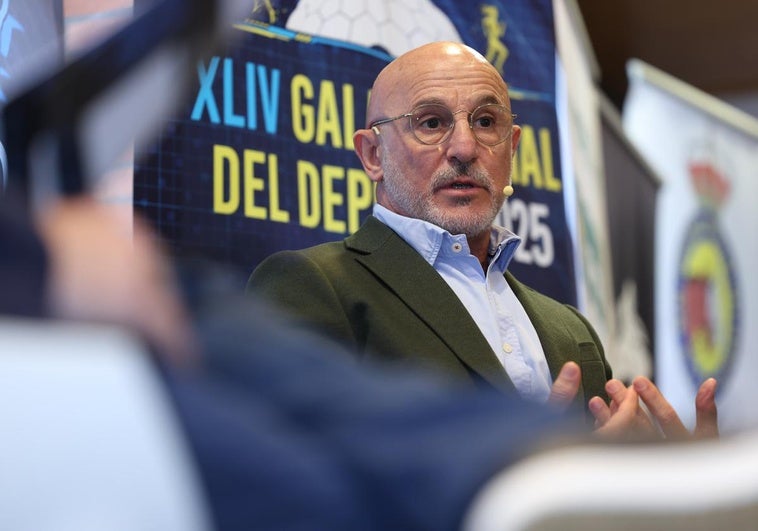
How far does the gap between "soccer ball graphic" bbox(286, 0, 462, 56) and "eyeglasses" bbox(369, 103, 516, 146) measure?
622 millimetres

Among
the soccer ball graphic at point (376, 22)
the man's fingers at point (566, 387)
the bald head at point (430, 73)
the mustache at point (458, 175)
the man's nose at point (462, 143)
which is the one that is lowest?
the man's fingers at point (566, 387)

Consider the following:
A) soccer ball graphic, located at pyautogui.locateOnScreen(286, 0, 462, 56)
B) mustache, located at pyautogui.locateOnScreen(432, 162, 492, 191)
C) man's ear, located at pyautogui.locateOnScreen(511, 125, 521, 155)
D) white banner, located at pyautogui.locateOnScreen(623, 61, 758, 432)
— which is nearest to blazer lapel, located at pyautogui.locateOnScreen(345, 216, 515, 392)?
mustache, located at pyautogui.locateOnScreen(432, 162, 492, 191)

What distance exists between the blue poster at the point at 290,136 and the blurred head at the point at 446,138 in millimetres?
331

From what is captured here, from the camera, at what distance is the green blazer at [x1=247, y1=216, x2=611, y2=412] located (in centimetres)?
136

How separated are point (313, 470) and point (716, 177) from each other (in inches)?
174

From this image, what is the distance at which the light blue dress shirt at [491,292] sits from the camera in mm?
1447

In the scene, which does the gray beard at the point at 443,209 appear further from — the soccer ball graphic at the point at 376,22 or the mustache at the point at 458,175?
the soccer ball graphic at the point at 376,22

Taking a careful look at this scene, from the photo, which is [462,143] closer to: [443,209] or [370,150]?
[443,209]

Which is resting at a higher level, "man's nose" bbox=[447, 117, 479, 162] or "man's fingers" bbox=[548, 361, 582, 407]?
"man's nose" bbox=[447, 117, 479, 162]

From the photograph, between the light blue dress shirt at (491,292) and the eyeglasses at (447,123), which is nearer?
the light blue dress shirt at (491,292)

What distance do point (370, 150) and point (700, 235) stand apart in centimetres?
287

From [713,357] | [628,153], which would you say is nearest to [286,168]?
[628,153]

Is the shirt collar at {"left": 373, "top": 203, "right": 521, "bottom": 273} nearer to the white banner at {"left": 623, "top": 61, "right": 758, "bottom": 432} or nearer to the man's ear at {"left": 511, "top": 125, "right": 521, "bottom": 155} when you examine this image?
the man's ear at {"left": 511, "top": 125, "right": 521, "bottom": 155}

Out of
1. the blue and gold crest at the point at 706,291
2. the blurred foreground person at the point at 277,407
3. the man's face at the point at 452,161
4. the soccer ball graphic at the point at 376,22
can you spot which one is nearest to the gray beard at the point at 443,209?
the man's face at the point at 452,161
